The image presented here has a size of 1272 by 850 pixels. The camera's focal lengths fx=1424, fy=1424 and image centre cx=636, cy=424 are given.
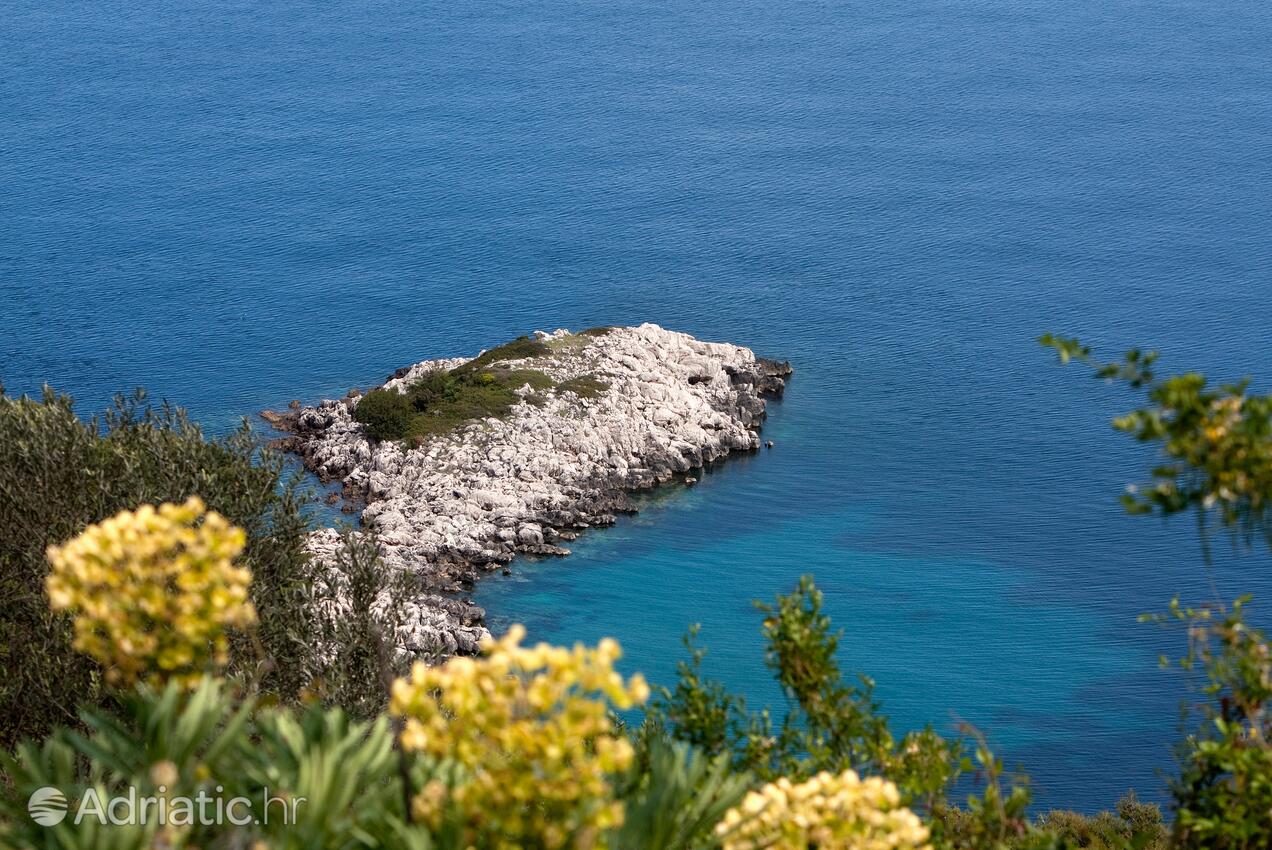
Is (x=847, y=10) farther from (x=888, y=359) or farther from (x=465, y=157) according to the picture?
(x=888, y=359)

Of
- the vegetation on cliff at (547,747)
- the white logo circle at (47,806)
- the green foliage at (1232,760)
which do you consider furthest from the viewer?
the green foliage at (1232,760)

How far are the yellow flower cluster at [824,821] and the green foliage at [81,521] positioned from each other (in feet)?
36.7

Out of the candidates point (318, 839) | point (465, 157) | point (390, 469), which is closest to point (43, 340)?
point (390, 469)

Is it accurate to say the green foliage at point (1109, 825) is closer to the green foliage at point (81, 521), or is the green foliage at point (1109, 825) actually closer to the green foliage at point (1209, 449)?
the green foliage at point (81, 521)

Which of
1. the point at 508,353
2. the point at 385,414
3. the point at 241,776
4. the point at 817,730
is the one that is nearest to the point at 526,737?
the point at 241,776

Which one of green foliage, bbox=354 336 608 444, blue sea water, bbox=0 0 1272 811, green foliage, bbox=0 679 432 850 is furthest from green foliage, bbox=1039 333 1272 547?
green foliage, bbox=354 336 608 444

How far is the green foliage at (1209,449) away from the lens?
8555 millimetres

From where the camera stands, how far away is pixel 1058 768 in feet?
123

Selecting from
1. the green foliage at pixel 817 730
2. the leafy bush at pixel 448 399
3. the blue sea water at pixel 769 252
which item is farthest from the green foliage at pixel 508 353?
the green foliage at pixel 817 730

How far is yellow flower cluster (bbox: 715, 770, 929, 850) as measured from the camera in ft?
28.7

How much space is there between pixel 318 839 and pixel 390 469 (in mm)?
43380

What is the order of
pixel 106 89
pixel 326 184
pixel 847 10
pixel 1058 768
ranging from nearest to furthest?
pixel 1058 768 → pixel 326 184 → pixel 106 89 → pixel 847 10

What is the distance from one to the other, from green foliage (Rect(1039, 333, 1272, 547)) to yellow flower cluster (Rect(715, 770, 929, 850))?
2.43 m

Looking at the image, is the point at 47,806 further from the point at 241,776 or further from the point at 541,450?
the point at 541,450
